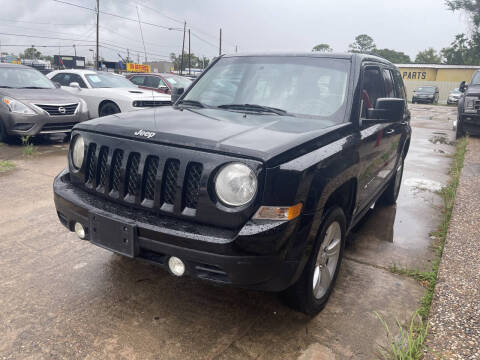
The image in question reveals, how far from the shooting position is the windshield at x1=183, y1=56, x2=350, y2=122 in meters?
3.04

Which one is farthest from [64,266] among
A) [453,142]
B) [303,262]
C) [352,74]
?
[453,142]

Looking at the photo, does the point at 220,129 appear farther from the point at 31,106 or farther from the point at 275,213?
the point at 31,106

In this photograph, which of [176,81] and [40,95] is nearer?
[40,95]

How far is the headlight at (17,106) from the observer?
7461 millimetres

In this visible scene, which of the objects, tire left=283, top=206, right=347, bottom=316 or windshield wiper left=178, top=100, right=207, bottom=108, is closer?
tire left=283, top=206, right=347, bottom=316

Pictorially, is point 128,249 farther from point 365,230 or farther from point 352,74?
point 365,230

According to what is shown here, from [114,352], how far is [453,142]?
1117 centimetres

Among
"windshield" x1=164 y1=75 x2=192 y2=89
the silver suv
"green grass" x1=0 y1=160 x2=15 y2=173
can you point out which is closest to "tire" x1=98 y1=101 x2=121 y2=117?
the silver suv

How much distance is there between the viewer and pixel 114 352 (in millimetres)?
2266

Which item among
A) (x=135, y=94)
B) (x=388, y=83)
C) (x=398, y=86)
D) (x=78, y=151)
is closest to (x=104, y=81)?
(x=135, y=94)

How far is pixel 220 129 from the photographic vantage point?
8.09 feet

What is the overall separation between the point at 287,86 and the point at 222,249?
5.46 ft

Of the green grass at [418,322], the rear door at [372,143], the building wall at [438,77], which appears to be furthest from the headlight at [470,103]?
the building wall at [438,77]

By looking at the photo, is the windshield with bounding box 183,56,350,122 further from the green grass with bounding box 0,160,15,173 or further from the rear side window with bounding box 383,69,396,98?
the green grass with bounding box 0,160,15,173
